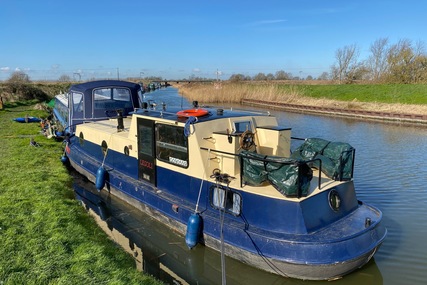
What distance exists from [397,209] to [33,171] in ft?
35.3

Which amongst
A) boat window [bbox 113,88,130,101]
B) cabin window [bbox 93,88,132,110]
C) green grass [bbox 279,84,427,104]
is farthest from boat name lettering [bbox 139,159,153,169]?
green grass [bbox 279,84,427,104]

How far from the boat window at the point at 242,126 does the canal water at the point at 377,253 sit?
2.58 meters

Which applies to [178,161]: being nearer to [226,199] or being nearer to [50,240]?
[226,199]

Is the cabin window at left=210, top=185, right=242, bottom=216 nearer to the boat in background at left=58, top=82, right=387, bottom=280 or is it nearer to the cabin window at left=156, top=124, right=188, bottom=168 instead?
the boat in background at left=58, top=82, right=387, bottom=280

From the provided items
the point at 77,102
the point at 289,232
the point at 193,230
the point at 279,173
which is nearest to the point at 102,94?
the point at 77,102

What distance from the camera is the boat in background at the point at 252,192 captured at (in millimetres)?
5398

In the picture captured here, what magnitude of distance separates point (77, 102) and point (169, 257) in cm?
787

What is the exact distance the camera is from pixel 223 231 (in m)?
6.07

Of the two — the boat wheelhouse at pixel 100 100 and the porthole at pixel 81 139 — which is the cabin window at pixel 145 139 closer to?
the porthole at pixel 81 139

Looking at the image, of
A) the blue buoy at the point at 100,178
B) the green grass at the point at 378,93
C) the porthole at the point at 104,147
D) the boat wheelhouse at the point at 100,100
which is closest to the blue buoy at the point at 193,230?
the blue buoy at the point at 100,178

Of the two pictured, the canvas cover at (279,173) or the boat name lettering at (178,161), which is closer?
the canvas cover at (279,173)

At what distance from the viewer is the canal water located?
597cm

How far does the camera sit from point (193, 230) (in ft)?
20.5

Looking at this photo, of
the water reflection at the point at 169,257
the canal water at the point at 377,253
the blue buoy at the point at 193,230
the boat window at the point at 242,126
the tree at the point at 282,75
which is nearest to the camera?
the water reflection at the point at 169,257
